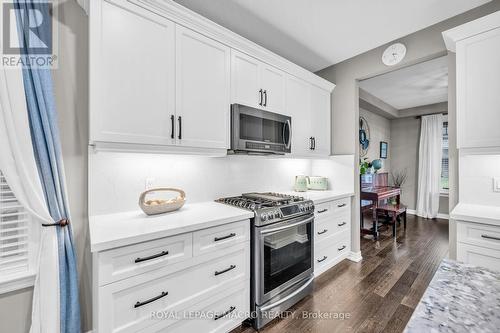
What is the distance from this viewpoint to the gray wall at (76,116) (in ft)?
4.99

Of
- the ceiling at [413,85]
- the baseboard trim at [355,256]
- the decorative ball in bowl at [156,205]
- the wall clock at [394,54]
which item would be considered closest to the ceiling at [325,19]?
the wall clock at [394,54]

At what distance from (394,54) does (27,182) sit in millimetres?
3605

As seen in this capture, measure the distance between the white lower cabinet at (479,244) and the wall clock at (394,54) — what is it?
1896 millimetres

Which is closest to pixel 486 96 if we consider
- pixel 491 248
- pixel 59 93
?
pixel 491 248

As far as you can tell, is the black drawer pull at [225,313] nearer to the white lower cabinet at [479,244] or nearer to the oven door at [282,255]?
the oven door at [282,255]

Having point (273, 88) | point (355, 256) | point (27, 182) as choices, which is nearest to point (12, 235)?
point (27, 182)

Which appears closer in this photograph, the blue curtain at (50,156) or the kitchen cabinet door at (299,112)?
the blue curtain at (50,156)

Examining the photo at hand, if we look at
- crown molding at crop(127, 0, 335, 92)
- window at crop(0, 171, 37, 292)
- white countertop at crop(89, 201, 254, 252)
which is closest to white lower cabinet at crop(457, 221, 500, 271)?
white countertop at crop(89, 201, 254, 252)

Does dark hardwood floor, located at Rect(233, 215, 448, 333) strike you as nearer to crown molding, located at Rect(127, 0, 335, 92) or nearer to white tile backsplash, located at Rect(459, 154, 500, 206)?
white tile backsplash, located at Rect(459, 154, 500, 206)

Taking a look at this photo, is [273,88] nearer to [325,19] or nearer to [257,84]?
[257,84]

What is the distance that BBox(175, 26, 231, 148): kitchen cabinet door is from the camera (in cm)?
175

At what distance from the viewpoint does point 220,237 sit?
5.25 feet

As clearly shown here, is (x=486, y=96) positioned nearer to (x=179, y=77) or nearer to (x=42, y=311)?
(x=179, y=77)

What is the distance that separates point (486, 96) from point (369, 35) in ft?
4.23
